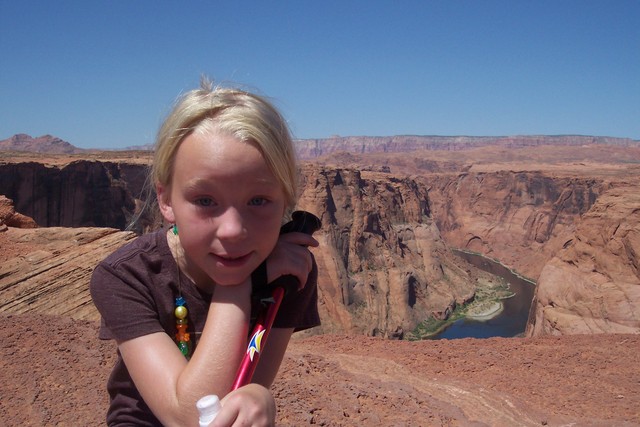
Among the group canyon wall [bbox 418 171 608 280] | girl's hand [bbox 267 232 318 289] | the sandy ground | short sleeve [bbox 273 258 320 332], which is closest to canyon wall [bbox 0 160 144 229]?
the sandy ground

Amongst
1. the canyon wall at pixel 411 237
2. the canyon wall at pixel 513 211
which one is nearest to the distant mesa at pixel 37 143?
the canyon wall at pixel 513 211

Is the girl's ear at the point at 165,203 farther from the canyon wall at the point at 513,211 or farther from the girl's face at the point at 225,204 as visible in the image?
the canyon wall at the point at 513,211

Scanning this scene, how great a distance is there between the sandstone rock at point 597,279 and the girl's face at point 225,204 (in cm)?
1747

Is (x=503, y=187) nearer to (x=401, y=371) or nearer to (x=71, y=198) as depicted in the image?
(x=71, y=198)

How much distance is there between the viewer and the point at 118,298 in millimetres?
1690

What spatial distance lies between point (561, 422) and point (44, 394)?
4365 millimetres

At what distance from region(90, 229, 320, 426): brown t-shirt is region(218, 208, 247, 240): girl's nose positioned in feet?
0.93

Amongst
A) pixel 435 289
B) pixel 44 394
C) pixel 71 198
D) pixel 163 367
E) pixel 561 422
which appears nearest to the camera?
pixel 163 367

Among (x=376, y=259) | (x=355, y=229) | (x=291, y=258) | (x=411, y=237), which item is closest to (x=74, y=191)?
(x=355, y=229)

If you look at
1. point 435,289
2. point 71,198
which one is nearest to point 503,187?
point 435,289

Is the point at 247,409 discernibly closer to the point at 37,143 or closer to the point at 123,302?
the point at 123,302

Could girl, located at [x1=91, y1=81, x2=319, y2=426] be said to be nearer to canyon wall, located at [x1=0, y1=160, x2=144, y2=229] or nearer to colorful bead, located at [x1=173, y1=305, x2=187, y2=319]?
colorful bead, located at [x1=173, y1=305, x2=187, y2=319]

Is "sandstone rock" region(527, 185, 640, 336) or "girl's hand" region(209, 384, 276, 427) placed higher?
"girl's hand" region(209, 384, 276, 427)

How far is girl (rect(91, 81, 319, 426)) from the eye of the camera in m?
1.51
